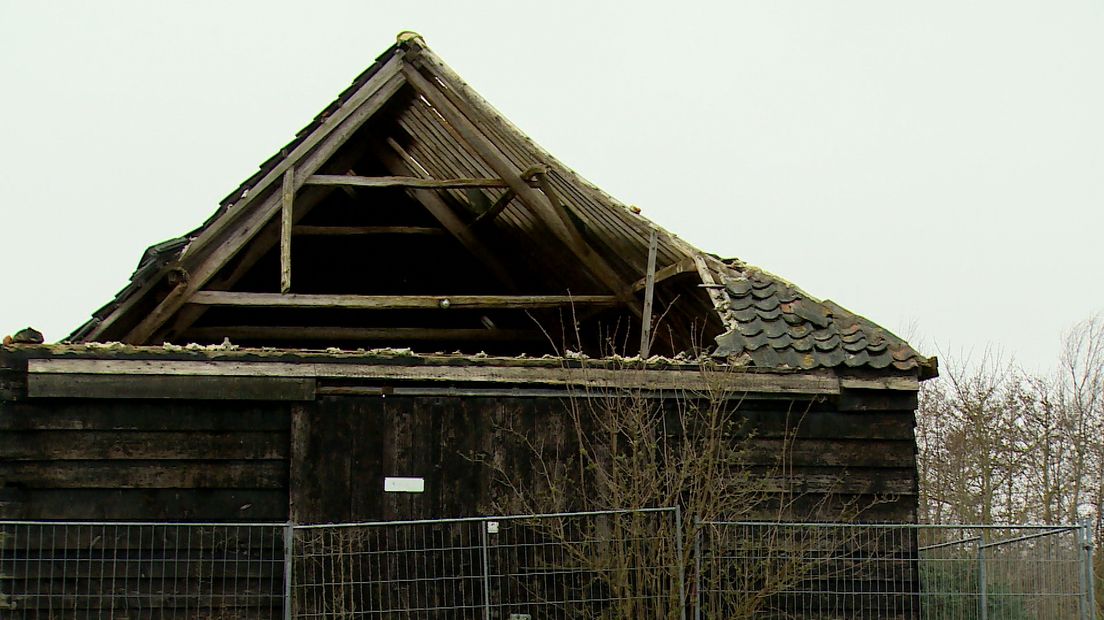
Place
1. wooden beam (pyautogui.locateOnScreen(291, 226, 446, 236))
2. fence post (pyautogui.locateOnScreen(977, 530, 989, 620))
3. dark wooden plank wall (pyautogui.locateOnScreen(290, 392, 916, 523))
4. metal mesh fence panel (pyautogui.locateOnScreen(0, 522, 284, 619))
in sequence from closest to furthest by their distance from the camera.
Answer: metal mesh fence panel (pyautogui.locateOnScreen(0, 522, 284, 619)) < fence post (pyautogui.locateOnScreen(977, 530, 989, 620)) < dark wooden plank wall (pyautogui.locateOnScreen(290, 392, 916, 523)) < wooden beam (pyautogui.locateOnScreen(291, 226, 446, 236))

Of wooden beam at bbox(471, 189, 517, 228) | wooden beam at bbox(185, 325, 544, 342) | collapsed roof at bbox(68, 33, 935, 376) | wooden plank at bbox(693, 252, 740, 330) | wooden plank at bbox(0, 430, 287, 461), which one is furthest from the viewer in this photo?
wooden beam at bbox(185, 325, 544, 342)

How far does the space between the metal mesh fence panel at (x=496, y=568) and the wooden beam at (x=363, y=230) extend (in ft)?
14.9

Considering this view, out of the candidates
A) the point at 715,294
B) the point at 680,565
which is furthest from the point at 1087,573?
the point at 715,294

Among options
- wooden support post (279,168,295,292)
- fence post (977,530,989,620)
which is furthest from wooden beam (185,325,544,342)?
fence post (977,530,989,620)

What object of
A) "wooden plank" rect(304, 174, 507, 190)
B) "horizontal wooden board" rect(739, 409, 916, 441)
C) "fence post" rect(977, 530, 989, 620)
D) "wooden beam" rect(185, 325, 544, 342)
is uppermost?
"wooden plank" rect(304, 174, 507, 190)

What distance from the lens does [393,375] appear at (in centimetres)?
1141

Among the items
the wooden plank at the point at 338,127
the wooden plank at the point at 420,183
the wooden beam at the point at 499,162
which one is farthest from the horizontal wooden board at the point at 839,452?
the wooden plank at the point at 338,127

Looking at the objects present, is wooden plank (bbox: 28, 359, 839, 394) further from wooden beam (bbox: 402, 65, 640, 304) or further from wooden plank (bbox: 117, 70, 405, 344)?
wooden beam (bbox: 402, 65, 640, 304)

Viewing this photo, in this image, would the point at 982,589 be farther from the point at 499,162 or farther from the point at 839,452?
the point at 499,162

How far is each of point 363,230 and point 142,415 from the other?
15.2ft

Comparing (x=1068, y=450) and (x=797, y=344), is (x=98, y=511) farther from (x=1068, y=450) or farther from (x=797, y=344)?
(x=1068, y=450)

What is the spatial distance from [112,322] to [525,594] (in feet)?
14.9

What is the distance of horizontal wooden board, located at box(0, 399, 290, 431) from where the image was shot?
35.5 feet

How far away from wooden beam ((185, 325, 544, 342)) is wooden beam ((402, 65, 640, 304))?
2335 mm
